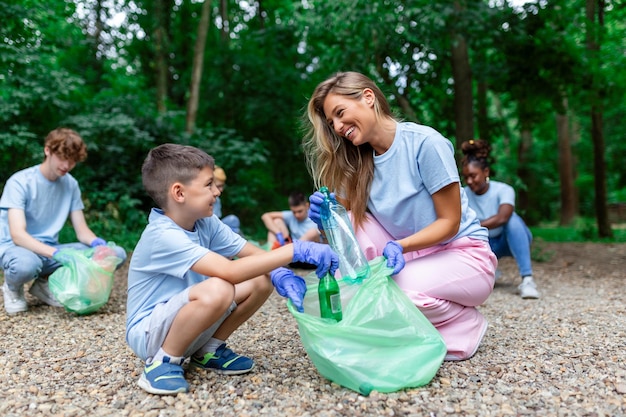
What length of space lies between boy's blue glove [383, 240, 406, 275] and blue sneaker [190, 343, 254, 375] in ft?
2.29

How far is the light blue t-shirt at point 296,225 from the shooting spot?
218 inches

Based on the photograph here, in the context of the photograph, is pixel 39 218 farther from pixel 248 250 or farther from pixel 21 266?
pixel 248 250

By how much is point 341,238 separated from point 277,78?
308 inches

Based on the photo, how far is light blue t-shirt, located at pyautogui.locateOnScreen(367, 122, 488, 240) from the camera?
2.36 meters

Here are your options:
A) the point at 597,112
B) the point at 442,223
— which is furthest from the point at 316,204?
the point at 597,112

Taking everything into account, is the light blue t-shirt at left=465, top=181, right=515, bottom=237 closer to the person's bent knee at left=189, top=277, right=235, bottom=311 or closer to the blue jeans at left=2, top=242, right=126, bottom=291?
the person's bent knee at left=189, top=277, right=235, bottom=311

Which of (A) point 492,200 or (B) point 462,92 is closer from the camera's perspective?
(A) point 492,200

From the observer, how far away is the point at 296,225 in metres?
5.62

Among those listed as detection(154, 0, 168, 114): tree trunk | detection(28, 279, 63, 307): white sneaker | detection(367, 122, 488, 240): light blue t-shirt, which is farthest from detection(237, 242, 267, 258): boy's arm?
detection(154, 0, 168, 114): tree trunk

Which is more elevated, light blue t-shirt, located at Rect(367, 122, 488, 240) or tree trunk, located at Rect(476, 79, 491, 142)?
tree trunk, located at Rect(476, 79, 491, 142)

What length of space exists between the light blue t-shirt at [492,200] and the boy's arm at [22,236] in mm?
3089

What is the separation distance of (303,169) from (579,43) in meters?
5.28

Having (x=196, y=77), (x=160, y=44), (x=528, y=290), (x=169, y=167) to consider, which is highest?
(x=160, y=44)

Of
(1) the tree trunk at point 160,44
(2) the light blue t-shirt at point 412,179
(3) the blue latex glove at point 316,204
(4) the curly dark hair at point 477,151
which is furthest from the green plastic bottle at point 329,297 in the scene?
(1) the tree trunk at point 160,44
